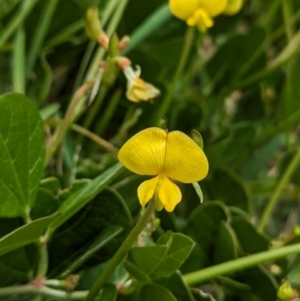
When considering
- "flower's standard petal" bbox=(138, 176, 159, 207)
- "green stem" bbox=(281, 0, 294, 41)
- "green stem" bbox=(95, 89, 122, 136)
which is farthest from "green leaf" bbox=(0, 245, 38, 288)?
"green stem" bbox=(281, 0, 294, 41)

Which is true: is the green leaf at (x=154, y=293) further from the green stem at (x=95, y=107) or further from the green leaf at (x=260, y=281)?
the green stem at (x=95, y=107)

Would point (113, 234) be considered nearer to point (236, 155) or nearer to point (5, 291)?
point (5, 291)

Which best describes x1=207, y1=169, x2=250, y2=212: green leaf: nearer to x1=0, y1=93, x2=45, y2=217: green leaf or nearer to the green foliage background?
the green foliage background

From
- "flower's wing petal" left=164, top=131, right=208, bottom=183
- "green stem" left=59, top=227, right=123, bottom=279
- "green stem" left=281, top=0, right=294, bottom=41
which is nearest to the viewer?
"flower's wing petal" left=164, top=131, right=208, bottom=183

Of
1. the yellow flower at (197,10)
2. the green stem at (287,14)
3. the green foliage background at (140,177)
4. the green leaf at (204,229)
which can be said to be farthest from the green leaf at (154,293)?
the green stem at (287,14)

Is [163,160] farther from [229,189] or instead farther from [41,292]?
[229,189]
